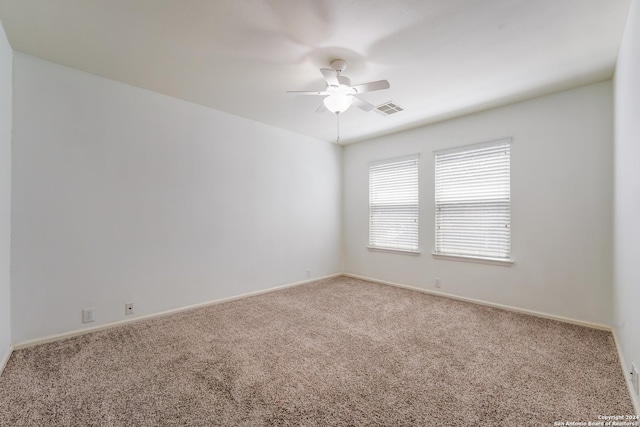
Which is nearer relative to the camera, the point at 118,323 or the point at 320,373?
the point at 320,373

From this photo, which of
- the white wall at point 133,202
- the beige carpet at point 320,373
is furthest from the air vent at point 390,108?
the beige carpet at point 320,373

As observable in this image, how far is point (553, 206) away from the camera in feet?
10.4

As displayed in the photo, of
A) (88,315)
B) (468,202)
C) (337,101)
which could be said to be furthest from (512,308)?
(88,315)

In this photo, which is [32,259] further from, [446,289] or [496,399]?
[446,289]

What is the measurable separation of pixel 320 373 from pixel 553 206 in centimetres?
314

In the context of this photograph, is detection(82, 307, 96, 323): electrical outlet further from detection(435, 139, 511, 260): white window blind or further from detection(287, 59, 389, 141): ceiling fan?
detection(435, 139, 511, 260): white window blind

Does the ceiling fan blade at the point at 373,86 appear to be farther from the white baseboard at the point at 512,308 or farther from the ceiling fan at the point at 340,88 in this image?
the white baseboard at the point at 512,308

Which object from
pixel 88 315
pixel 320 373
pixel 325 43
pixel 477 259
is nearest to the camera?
pixel 320 373

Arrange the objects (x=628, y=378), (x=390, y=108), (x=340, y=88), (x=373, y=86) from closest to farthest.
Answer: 1. (x=628, y=378)
2. (x=373, y=86)
3. (x=340, y=88)
4. (x=390, y=108)

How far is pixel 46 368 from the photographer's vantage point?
2.12 metres

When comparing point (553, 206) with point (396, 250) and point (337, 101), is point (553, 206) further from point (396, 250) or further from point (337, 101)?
point (337, 101)

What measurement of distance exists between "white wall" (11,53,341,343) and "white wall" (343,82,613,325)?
8.96 ft

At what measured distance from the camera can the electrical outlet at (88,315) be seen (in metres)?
2.75

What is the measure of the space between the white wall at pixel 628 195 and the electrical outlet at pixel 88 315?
14.1 ft
